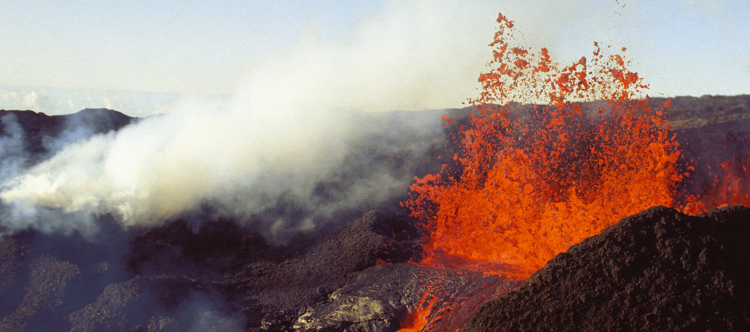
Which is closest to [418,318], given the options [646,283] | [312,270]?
[646,283]

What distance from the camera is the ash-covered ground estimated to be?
4.49 m

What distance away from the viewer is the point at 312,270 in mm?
9195

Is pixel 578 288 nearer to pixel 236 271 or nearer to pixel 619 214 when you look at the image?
pixel 619 214

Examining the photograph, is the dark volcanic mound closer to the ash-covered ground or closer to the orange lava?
the ash-covered ground

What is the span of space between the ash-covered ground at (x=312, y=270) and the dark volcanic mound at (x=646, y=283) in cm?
1

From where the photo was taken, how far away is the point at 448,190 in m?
14.3

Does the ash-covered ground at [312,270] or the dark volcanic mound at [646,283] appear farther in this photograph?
the ash-covered ground at [312,270]

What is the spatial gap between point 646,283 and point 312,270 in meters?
6.49

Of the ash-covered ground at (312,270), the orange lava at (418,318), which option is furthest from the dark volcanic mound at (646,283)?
the orange lava at (418,318)

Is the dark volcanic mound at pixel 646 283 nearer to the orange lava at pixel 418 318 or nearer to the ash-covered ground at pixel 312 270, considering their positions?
the ash-covered ground at pixel 312 270

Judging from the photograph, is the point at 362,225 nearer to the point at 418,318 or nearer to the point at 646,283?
the point at 418,318

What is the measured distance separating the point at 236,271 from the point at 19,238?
421cm

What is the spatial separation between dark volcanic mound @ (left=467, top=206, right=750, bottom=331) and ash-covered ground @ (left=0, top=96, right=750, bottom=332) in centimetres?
1

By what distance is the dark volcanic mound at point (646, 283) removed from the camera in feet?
13.6
